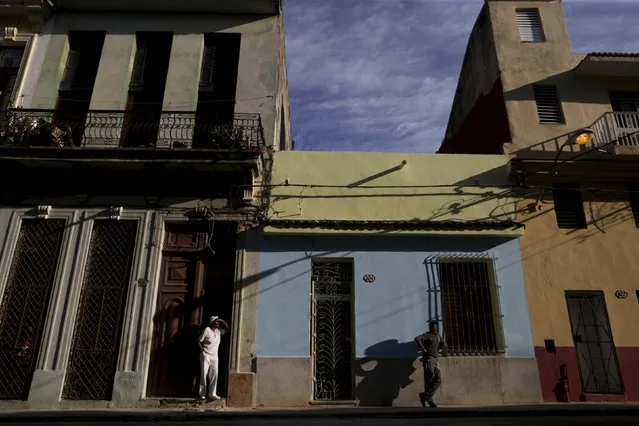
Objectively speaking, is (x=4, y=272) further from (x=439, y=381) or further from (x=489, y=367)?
(x=489, y=367)

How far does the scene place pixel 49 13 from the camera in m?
12.6

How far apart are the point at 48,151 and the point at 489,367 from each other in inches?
395

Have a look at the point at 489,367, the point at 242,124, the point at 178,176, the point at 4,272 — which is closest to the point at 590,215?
the point at 489,367

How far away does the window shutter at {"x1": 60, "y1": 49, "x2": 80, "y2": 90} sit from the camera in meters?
12.0

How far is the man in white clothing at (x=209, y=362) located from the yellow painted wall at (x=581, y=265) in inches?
253

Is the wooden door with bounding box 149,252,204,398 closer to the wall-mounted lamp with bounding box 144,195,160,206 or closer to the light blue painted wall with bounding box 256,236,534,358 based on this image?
the wall-mounted lamp with bounding box 144,195,160,206

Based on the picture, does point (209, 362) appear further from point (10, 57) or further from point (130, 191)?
point (10, 57)

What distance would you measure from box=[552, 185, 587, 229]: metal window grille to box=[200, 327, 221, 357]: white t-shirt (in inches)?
313

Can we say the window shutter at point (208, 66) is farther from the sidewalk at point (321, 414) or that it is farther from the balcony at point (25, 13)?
the sidewalk at point (321, 414)

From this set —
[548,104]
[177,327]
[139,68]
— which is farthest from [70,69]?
[548,104]

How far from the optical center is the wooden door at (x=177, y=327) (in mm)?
9438

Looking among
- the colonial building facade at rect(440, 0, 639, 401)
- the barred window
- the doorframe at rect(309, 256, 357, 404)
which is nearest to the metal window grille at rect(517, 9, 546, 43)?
the colonial building facade at rect(440, 0, 639, 401)

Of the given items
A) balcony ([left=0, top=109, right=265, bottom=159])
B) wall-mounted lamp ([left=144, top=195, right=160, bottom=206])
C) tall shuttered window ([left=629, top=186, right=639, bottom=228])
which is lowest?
wall-mounted lamp ([left=144, top=195, right=160, bottom=206])

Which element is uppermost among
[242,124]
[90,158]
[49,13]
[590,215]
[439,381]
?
[49,13]
